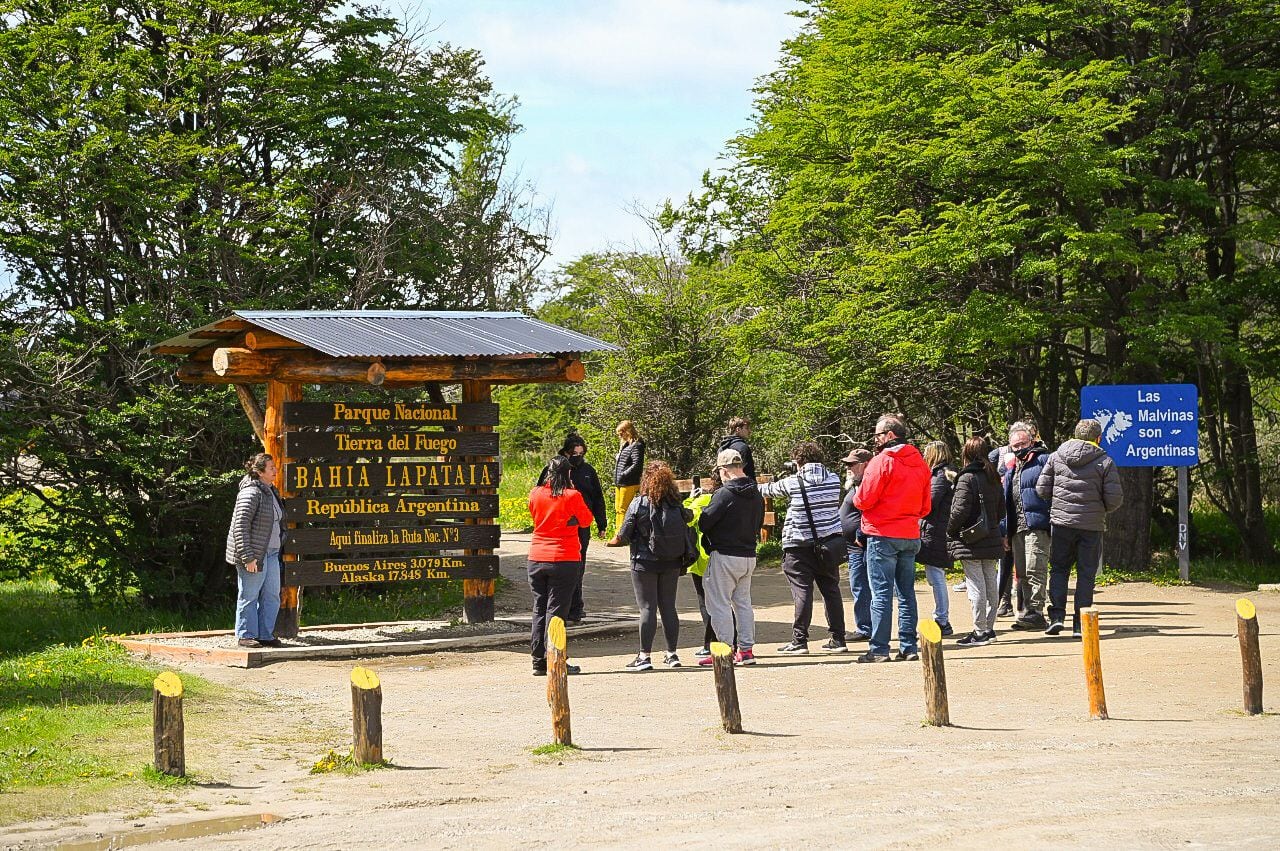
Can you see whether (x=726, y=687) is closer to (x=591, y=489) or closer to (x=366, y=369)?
(x=591, y=489)

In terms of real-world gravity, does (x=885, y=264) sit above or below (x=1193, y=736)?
above

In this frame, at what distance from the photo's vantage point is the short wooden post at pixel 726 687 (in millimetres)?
9023

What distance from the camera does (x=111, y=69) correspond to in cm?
1803

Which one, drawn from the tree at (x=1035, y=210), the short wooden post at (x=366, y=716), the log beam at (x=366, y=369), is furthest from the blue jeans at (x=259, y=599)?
the tree at (x=1035, y=210)

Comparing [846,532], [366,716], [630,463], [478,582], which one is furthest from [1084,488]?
[366,716]

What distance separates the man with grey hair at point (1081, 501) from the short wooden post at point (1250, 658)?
335cm

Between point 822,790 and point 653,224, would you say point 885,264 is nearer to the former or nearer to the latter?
point 653,224

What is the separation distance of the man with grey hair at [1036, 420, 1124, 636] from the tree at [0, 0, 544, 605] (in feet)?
36.8

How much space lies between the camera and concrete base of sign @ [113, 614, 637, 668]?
13.3 meters

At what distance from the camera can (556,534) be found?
11.8 meters

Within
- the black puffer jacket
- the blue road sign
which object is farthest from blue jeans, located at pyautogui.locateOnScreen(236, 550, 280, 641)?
the blue road sign

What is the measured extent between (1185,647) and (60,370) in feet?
47.4

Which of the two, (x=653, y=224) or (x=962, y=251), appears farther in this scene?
(x=653, y=224)

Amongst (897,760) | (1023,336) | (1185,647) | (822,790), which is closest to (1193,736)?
(897,760)
